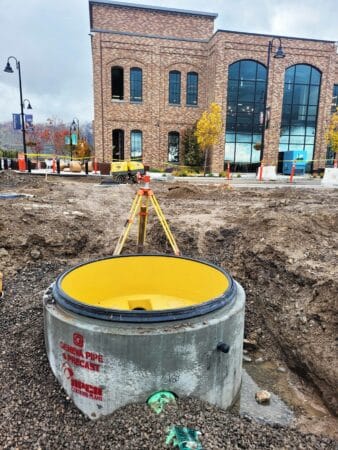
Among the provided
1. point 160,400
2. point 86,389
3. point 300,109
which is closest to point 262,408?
point 160,400

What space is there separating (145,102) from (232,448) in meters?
25.5

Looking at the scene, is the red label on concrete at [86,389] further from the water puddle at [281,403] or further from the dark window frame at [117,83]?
the dark window frame at [117,83]

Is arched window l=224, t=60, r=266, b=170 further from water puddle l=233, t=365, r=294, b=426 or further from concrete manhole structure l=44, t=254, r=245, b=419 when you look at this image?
concrete manhole structure l=44, t=254, r=245, b=419

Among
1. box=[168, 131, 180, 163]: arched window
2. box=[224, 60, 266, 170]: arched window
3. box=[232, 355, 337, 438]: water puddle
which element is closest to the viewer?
box=[232, 355, 337, 438]: water puddle

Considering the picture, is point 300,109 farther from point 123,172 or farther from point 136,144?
point 123,172

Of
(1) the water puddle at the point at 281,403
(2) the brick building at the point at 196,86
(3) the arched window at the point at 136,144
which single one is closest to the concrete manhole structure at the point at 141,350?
(1) the water puddle at the point at 281,403

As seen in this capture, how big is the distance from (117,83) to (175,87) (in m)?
4.35

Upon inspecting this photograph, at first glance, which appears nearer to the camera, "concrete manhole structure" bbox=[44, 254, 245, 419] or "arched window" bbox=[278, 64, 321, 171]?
"concrete manhole structure" bbox=[44, 254, 245, 419]

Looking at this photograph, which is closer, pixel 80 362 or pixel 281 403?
pixel 80 362

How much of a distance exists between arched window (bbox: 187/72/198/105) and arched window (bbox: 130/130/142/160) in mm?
4615

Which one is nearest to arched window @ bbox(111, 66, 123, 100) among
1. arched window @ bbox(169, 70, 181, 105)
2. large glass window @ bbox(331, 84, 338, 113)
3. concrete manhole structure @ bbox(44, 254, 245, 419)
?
arched window @ bbox(169, 70, 181, 105)

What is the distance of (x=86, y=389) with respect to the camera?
11.3 ft

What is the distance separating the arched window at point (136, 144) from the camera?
1028 inches

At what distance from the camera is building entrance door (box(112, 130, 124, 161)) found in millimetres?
26141
